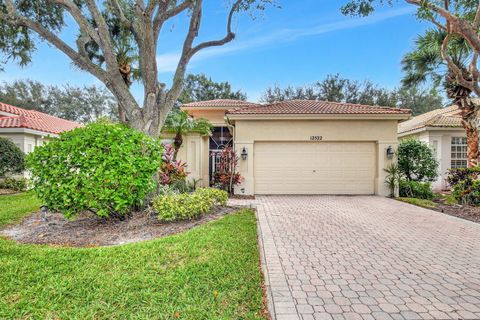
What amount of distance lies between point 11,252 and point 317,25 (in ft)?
53.6

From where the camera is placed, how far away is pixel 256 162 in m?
12.2

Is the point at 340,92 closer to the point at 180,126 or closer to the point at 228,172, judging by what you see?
the point at 228,172

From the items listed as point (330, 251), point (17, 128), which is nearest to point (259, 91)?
point (17, 128)

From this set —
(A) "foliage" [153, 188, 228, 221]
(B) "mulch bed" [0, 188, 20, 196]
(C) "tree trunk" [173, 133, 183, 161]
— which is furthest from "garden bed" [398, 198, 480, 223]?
(B) "mulch bed" [0, 188, 20, 196]

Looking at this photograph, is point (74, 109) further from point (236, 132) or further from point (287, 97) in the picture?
point (236, 132)

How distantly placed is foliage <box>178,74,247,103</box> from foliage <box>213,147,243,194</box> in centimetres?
2752

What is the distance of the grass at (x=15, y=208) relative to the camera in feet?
23.7

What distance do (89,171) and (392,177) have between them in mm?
12149

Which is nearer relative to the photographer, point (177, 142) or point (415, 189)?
point (415, 189)

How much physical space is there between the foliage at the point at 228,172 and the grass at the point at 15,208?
6890 mm

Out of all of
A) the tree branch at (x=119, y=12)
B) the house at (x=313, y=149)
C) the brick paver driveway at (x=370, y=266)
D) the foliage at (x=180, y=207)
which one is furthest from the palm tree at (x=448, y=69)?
the tree branch at (x=119, y=12)

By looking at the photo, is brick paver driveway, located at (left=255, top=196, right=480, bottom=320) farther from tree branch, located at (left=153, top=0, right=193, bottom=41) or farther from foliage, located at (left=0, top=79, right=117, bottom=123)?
foliage, located at (left=0, top=79, right=117, bottom=123)

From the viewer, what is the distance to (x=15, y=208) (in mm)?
8641

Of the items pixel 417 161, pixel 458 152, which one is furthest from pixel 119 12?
pixel 458 152
